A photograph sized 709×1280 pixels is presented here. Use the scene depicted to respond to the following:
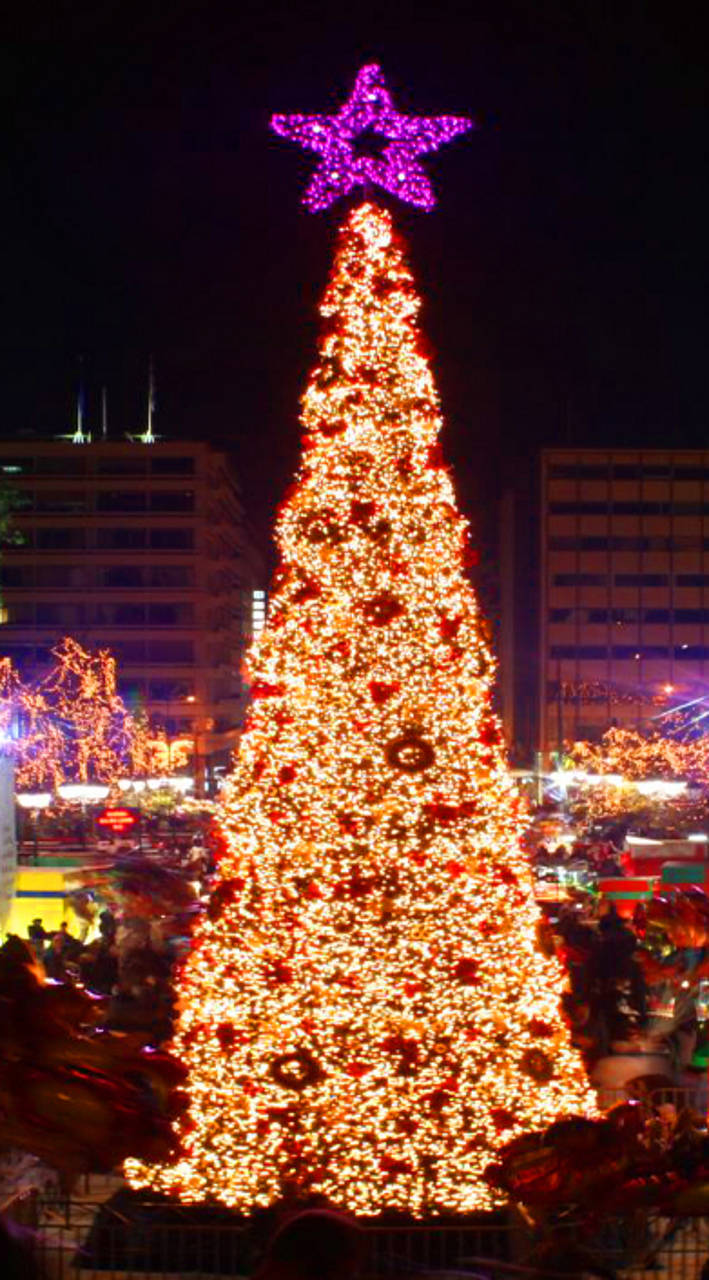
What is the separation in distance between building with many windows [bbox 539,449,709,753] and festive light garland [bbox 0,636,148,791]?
31593 millimetres

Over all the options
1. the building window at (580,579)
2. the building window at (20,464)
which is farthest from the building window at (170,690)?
the building window at (580,579)

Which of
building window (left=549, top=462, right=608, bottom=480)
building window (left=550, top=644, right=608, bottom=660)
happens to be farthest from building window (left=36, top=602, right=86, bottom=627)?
building window (left=549, top=462, right=608, bottom=480)

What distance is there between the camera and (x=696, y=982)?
13.5m

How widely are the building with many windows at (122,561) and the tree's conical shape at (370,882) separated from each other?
77037 millimetres

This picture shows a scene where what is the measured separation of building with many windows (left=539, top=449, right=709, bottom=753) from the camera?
91375 millimetres

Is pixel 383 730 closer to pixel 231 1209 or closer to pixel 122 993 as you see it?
pixel 231 1209

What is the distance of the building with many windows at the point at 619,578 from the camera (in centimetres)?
9138

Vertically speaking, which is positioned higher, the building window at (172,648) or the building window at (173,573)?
the building window at (173,573)

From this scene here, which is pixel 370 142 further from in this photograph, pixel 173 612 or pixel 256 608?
pixel 256 608

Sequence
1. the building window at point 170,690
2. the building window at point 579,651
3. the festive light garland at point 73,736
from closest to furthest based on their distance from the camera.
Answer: the festive light garland at point 73,736 → the building window at point 170,690 → the building window at point 579,651

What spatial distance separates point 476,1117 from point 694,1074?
10.7 ft

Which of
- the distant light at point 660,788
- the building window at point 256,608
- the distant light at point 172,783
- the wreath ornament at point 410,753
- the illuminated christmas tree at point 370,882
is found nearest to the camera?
the illuminated christmas tree at point 370,882

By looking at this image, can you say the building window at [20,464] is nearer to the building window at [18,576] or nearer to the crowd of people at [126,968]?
the building window at [18,576]

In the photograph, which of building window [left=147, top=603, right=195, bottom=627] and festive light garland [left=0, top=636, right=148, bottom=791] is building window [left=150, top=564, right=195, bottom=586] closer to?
building window [left=147, top=603, right=195, bottom=627]
